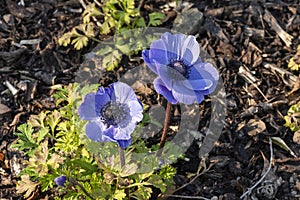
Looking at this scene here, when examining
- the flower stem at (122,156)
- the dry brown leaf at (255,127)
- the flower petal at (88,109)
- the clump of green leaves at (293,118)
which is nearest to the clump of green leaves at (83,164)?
the flower stem at (122,156)

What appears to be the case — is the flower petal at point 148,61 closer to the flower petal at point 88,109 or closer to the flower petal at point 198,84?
the flower petal at point 198,84

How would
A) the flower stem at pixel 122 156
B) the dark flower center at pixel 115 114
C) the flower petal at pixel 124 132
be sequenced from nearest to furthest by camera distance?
1. the flower petal at pixel 124 132
2. the dark flower center at pixel 115 114
3. the flower stem at pixel 122 156

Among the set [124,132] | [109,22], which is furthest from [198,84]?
[109,22]

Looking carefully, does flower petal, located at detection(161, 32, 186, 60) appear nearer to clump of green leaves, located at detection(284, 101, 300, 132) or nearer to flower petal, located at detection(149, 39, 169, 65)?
flower petal, located at detection(149, 39, 169, 65)

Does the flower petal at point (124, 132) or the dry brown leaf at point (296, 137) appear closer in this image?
the flower petal at point (124, 132)

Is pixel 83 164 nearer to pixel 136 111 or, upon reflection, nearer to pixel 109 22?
pixel 136 111

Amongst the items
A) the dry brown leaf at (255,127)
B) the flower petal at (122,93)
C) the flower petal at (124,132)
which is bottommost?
the dry brown leaf at (255,127)

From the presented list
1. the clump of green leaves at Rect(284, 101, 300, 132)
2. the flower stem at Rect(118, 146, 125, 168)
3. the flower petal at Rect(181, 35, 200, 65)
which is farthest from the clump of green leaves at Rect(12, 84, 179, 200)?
the clump of green leaves at Rect(284, 101, 300, 132)

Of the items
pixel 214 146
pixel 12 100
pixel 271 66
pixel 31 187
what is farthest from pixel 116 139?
pixel 271 66
